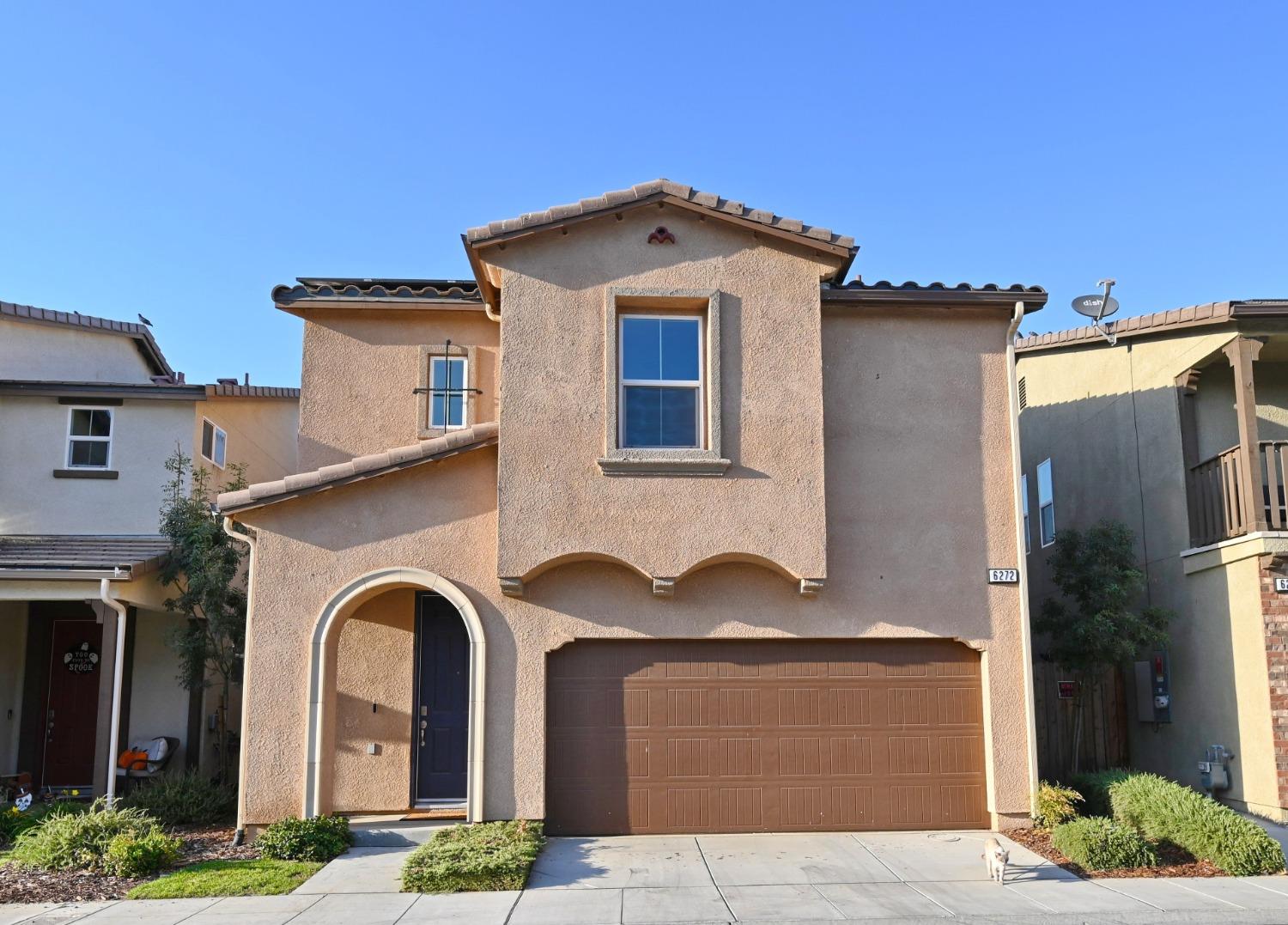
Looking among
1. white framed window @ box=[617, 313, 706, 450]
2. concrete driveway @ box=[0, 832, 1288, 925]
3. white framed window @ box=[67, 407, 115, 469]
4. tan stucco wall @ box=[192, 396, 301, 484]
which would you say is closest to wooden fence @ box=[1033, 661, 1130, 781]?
concrete driveway @ box=[0, 832, 1288, 925]

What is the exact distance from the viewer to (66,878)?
404 inches

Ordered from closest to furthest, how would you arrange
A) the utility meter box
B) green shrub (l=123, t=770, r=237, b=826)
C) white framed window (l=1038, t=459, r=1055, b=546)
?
green shrub (l=123, t=770, r=237, b=826) < the utility meter box < white framed window (l=1038, t=459, r=1055, b=546)

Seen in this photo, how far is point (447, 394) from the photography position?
44.9ft

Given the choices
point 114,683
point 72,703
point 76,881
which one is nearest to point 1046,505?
point 114,683

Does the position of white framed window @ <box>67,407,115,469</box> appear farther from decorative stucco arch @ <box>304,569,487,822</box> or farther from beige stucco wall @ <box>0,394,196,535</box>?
decorative stucco arch @ <box>304,569,487,822</box>

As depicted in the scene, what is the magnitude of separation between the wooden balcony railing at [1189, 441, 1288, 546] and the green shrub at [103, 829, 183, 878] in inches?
493

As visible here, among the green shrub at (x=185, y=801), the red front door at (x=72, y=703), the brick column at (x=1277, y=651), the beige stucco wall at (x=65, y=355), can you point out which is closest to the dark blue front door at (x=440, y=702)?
the green shrub at (x=185, y=801)

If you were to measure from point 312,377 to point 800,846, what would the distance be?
8.02m

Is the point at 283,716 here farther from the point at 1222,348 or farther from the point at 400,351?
the point at 1222,348

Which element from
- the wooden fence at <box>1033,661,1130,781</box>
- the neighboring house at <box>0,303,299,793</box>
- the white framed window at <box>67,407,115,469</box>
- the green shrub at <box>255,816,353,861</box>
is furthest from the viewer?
the white framed window at <box>67,407,115,469</box>

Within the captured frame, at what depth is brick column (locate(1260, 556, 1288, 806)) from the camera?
12.3m

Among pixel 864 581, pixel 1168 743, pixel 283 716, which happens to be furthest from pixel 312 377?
pixel 1168 743

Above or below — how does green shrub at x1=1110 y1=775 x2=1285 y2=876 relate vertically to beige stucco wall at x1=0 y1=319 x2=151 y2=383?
below

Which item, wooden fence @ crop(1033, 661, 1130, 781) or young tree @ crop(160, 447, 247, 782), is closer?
young tree @ crop(160, 447, 247, 782)
